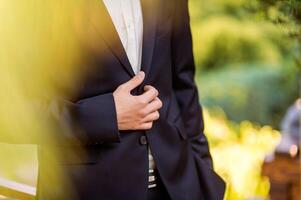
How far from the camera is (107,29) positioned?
202cm

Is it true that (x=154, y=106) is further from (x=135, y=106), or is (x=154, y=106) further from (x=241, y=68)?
(x=241, y=68)

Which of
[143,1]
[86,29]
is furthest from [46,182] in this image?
[143,1]

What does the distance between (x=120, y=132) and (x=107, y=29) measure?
282 mm

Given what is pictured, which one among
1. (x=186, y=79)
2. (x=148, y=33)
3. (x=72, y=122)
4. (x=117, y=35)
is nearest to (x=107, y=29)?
(x=117, y=35)

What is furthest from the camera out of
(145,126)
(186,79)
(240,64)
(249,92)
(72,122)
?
(240,64)

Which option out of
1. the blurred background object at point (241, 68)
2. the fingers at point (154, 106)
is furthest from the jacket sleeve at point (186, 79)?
the blurred background object at point (241, 68)

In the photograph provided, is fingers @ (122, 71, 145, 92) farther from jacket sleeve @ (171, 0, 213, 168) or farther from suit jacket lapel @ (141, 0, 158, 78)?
jacket sleeve @ (171, 0, 213, 168)

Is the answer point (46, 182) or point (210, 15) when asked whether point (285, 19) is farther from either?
point (210, 15)

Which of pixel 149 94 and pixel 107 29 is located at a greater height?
pixel 107 29

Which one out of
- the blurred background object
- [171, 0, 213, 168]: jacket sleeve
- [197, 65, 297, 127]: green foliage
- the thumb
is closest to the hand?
the thumb

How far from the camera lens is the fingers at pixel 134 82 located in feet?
6.62

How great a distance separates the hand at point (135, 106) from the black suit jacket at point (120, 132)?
3 centimetres

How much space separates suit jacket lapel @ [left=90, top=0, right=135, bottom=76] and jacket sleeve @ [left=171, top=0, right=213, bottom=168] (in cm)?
29

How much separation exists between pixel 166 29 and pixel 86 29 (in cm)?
29
